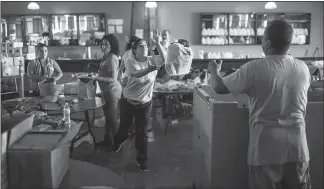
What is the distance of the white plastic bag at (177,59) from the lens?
5422 millimetres

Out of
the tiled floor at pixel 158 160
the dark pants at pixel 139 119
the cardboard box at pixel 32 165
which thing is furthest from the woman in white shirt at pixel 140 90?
the cardboard box at pixel 32 165

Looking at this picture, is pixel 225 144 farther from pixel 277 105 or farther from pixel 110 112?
pixel 110 112

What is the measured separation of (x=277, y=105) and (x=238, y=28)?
9.16m

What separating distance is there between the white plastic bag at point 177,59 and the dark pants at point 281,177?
11.6 ft

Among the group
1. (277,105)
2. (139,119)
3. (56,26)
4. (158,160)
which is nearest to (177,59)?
(158,160)

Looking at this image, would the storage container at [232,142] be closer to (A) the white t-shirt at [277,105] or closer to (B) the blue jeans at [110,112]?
(A) the white t-shirt at [277,105]

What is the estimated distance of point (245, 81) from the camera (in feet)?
6.72

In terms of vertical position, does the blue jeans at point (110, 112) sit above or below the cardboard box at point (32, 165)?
below

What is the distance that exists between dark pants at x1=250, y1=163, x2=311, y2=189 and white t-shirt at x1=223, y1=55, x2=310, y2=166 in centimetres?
4

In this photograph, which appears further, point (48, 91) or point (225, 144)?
point (48, 91)

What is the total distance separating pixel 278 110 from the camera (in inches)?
79.7

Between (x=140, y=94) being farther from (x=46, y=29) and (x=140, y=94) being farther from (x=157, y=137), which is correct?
(x=46, y=29)

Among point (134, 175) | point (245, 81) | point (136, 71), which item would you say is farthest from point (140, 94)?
point (245, 81)

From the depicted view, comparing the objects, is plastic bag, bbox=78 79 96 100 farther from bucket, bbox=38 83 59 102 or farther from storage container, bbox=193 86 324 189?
storage container, bbox=193 86 324 189
